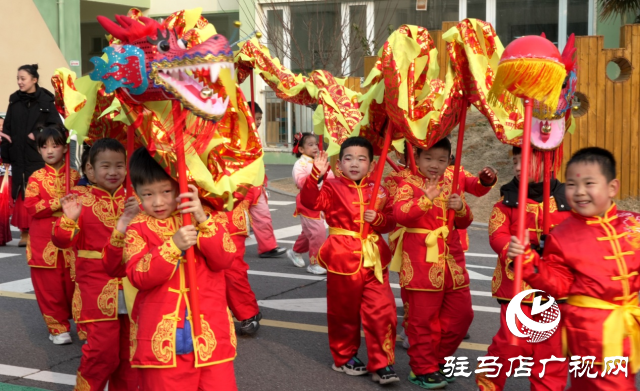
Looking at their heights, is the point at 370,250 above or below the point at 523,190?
Answer: below

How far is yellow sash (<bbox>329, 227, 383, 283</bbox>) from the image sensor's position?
4.95 m

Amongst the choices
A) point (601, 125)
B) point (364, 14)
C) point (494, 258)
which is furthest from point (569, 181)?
point (364, 14)

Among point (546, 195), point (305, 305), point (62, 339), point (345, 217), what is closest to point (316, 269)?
point (305, 305)

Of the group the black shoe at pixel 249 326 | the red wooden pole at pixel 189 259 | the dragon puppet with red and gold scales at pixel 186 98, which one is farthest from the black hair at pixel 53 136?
the red wooden pole at pixel 189 259

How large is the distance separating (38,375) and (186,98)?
2960mm

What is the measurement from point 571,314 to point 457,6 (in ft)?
65.6

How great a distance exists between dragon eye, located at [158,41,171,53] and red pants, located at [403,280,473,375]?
8.53 ft

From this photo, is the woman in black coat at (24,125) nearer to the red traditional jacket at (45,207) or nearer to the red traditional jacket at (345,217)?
the red traditional jacket at (45,207)

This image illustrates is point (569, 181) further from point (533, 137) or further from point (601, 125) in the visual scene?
point (601, 125)

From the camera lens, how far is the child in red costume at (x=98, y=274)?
430 cm

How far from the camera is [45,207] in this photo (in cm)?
580

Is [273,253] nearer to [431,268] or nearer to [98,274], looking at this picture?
[431,268]

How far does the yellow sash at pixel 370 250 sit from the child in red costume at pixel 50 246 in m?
2.20

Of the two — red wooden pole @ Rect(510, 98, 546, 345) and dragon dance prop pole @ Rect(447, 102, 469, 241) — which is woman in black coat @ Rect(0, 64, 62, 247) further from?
red wooden pole @ Rect(510, 98, 546, 345)
